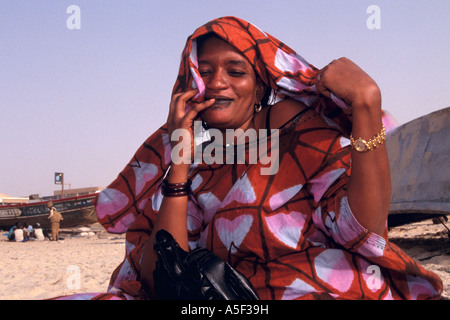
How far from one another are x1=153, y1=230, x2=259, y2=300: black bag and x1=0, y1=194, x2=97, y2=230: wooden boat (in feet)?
65.5

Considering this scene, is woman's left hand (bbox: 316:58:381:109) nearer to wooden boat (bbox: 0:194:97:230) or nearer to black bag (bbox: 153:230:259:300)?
black bag (bbox: 153:230:259:300)

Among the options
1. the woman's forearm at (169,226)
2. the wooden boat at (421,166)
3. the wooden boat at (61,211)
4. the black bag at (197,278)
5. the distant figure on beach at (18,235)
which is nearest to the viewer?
the black bag at (197,278)

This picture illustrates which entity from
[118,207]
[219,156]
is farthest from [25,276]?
[219,156]

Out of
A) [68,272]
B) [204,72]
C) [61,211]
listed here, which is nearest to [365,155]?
[204,72]

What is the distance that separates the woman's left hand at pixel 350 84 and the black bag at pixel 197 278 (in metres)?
0.78

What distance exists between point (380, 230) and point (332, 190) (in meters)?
0.25

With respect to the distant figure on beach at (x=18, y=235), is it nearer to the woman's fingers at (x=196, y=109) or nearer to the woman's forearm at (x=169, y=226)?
the woman's forearm at (x=169, y=226)

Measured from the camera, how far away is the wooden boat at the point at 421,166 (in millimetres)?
6695

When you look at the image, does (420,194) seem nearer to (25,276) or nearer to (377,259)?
(377,259)

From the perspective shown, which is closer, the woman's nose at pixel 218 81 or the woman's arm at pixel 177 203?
the woman's arm at pixel 177 203

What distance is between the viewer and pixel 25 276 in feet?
20.7

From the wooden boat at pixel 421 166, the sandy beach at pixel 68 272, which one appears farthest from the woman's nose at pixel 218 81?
the wooden boat at pixel 421 166

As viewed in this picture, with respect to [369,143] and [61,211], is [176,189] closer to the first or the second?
[369,143]

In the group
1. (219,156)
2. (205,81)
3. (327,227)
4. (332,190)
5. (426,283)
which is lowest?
(426,283)
